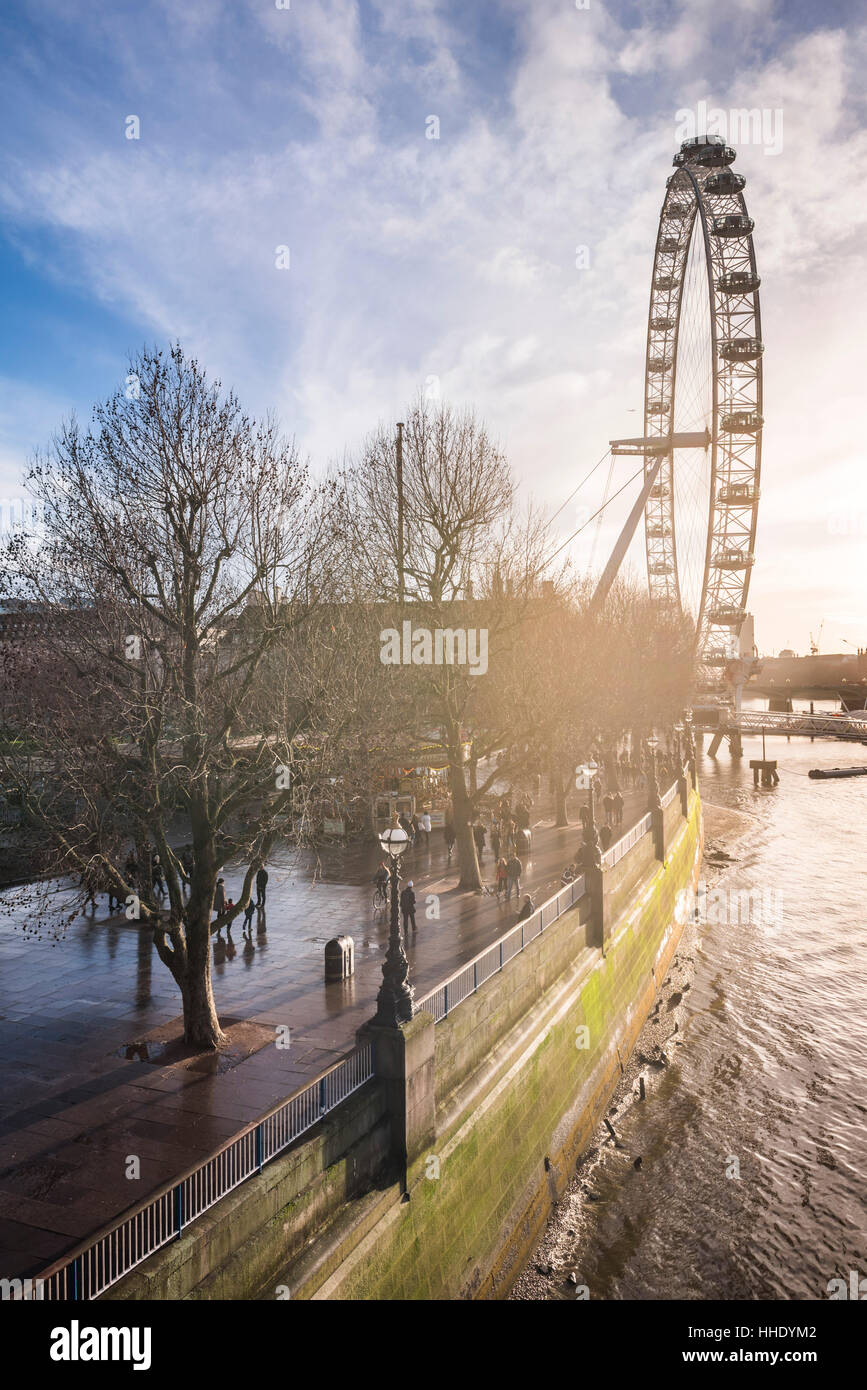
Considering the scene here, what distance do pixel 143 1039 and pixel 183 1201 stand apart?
5.85 metres

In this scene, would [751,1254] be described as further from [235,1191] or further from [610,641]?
[610,641]

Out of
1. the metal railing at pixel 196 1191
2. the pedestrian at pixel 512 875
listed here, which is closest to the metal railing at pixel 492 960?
the metal railing at pixel 196 1191

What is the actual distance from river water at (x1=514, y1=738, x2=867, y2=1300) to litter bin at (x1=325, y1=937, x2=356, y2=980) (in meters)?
5.32

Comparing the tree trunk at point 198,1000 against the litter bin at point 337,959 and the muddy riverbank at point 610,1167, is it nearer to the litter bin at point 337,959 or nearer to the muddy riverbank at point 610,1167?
the litter bin at point 337,959

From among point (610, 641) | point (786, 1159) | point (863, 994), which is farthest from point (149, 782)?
point (610, 641)

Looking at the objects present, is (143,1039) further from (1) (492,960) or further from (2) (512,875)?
(2) (512,875)

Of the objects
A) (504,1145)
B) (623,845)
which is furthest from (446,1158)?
(623,845)

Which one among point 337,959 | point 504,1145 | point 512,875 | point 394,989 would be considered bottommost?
point 504,1145

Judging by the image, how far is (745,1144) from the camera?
16.2 m

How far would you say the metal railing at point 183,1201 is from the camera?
614 cm

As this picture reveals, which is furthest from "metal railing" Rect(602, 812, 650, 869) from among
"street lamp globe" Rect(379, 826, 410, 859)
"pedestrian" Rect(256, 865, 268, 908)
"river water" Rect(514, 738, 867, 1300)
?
"street lamp globe" Rect(379, 826, 410, 859)

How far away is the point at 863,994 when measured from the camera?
2330 cm

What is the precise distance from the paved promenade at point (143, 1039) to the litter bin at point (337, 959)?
9.6 inches

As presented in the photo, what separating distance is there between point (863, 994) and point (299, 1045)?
18152 millimetres
